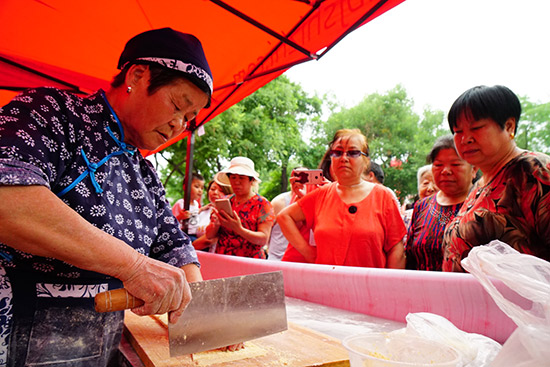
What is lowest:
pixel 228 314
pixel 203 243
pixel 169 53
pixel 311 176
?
pixel 203 243

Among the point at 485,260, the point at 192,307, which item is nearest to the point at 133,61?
the point at 192,307

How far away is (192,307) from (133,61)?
0.95 metres

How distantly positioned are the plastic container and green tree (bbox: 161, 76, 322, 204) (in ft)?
35.8

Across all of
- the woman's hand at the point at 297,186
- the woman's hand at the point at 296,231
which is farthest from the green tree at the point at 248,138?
the woman's hand at the point at 296,231

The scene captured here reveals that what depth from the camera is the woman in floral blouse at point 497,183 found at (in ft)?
5.07

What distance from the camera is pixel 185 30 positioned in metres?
2.84

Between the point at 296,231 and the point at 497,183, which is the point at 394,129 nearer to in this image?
the point at 296,231

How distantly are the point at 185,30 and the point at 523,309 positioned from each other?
9.21 ft

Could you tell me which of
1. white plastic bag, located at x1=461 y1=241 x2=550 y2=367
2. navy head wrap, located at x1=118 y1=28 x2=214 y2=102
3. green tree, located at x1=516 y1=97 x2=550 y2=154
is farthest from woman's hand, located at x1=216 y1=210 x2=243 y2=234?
green tree, located at x1=516 y1=97 x2=550 y2=154

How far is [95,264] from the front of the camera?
960 millimetres

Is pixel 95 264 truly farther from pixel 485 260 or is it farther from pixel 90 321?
pixel 485 260

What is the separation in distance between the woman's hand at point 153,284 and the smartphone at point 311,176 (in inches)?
101

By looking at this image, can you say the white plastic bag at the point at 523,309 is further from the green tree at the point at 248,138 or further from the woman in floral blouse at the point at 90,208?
the green tree at the point at 248,138

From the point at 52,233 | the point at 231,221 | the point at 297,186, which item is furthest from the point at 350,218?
the point at 52,233
